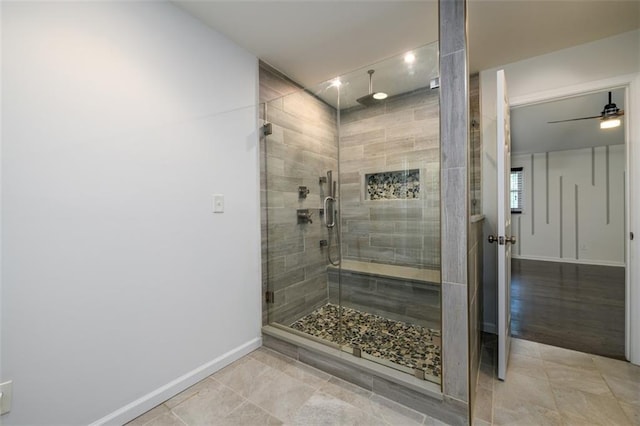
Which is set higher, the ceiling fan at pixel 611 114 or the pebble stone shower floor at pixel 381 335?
the ceiling fan at pixel 611 114

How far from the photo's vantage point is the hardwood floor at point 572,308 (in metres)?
2.26

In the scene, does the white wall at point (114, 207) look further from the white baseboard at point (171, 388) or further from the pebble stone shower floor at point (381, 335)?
the pebble stone shower floor at point (381, 335)

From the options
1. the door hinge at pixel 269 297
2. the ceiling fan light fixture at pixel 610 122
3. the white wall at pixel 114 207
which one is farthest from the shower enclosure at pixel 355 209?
the ceiling fan light fixture at pixel 610 122

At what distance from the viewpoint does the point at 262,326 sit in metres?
2.19

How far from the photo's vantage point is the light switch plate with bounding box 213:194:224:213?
1.87 meters

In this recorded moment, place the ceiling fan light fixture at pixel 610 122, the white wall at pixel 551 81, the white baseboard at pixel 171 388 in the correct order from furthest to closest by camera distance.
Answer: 1. the ceiling fan light fixture at pixel 610 122
2. the white wall at pixel 551 81
3. the white baseboard at pixel 171 388

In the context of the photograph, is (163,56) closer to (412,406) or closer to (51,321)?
(51,321)

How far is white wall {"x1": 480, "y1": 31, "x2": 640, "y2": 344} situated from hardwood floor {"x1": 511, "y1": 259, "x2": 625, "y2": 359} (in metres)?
0.54

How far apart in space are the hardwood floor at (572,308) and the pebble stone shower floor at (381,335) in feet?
3.46

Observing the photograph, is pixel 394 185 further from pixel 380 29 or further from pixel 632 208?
pixel 632 208

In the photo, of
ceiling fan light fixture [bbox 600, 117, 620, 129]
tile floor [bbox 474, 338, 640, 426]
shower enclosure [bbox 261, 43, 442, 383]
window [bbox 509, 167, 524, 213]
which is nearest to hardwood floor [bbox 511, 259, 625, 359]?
tile floor [bbox 474, 338, 640, 426]

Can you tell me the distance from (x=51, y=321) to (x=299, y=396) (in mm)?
1320

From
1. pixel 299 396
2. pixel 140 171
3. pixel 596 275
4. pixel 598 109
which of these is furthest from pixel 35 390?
pixel 596 275

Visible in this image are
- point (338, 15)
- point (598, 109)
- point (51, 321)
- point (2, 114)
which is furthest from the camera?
point (598, 109)
